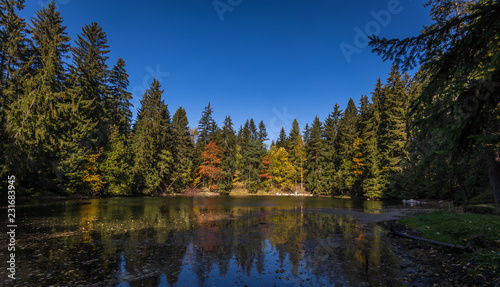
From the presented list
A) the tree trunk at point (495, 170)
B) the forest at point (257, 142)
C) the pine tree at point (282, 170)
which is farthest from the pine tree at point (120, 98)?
the tree trunk at point (495, 170)

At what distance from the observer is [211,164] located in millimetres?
58812

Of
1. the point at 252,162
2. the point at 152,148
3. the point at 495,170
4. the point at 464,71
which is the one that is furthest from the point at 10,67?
the point at 252,162

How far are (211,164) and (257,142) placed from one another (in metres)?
14.4

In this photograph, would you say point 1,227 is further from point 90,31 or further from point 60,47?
point 90,31

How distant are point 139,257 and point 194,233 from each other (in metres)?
4.61

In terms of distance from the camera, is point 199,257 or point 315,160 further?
point 315,160

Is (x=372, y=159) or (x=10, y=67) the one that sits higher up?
(x=10, y=67)

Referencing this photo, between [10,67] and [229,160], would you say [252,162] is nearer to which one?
[229,160]

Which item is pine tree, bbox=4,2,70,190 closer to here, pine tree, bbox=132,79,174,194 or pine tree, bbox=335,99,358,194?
pine tree, bbox=132,79,174,194

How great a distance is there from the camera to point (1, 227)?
508 inches

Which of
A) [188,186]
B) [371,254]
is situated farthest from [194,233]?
[188,186]

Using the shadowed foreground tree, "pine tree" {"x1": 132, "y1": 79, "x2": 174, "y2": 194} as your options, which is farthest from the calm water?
"pine tree" {"x1": 132, "y1": 79, "x2": 174, "y2": 194}

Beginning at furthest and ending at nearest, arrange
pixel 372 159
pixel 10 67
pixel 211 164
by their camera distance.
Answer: pixel 211 164, pixel 372 159, pixel 10 67

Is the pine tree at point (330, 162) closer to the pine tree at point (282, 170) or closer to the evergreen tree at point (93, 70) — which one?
the pine tree at point (282, 170)
